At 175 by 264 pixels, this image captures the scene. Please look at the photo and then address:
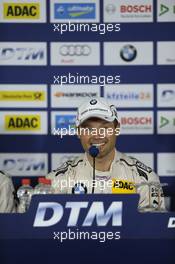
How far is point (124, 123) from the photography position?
2799 mm

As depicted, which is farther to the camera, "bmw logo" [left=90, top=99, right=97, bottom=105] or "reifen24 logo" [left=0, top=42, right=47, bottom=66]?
"reifen24 logo" [left=0, top=42, right=47, bottom=66]

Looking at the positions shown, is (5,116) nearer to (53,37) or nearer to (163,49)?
(53,37)

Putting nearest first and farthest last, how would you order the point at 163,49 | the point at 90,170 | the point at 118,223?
the point at 118,223 < the point at 90,170 < the point at 163,49

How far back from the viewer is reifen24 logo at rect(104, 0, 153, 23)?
2723 millimetres

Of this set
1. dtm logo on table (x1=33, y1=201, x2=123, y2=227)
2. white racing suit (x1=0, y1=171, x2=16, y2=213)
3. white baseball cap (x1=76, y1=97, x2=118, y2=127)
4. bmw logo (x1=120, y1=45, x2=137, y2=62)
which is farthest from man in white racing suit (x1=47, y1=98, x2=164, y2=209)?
bmw logo (x1=120, y1=45, x2=137, y2=62)

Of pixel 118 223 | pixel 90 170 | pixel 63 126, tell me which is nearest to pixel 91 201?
pixel 118 223

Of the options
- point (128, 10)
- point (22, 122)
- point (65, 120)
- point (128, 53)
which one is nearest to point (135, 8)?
point (128, 10)

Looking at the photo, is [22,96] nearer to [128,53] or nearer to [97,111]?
[128,53]

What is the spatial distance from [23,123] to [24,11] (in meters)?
0.58

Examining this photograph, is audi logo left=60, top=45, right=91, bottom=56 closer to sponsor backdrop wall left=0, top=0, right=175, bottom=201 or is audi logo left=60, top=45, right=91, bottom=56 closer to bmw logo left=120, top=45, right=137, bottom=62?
sponsor backdrop wall left=0, top=0, right=175, bottom=201

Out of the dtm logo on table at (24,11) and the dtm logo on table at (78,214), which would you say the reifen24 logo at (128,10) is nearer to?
the dtm logo on table at (24,11)

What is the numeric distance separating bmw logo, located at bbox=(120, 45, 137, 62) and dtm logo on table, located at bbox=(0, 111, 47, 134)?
51 cm

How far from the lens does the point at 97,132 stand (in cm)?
208

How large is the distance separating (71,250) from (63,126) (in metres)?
1.50
